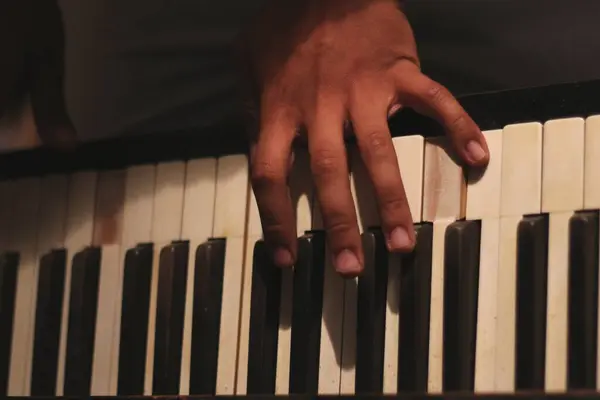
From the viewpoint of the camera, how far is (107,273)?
1.00 m

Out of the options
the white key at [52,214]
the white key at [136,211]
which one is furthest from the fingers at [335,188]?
the white key at [52,214]

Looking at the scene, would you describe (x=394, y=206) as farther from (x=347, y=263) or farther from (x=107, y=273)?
(x=107, y=273)

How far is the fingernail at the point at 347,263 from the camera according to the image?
84cm

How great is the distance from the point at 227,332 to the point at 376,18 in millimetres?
331

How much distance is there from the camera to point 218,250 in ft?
3.09

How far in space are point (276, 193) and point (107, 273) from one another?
0.23 m

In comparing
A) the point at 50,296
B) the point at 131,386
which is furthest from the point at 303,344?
the point at 50,296

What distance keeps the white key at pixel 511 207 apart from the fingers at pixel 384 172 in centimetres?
8

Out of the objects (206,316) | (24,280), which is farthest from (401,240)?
(24,280)

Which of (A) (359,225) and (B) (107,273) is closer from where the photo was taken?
(A) (359,225)

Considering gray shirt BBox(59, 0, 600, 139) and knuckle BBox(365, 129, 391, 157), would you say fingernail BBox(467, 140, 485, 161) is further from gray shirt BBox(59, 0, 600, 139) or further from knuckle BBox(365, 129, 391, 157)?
gray shirt BBox(59, 0, 600, 139)

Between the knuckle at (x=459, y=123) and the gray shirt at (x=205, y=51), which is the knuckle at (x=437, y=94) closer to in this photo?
the knuckle at (x=459, y=123)

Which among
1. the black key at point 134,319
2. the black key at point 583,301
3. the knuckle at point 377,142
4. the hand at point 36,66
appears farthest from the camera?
the hand at point 36,66

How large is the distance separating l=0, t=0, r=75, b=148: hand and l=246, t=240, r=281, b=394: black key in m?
0.30
